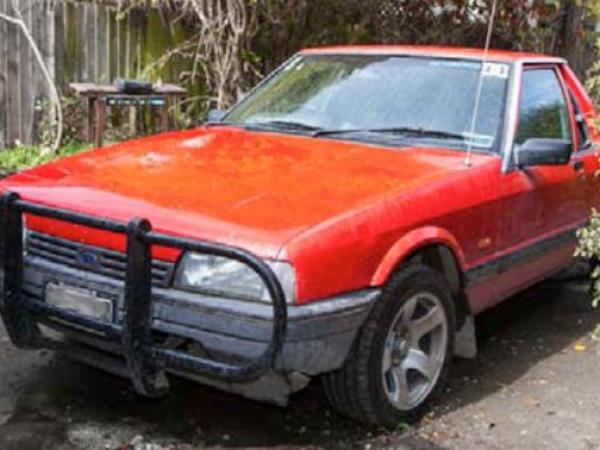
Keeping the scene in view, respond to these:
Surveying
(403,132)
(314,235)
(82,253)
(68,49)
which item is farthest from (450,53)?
(68,49)

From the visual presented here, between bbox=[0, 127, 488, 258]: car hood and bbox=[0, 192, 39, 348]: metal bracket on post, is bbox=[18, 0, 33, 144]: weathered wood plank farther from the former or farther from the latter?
bbox=[0, 192, 39, 348]: metal bracket on post

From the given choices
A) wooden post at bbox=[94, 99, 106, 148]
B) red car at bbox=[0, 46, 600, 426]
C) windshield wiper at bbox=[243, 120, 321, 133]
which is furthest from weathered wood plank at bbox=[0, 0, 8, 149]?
windshield wiper at bbox=[243, 120, 321, 133]

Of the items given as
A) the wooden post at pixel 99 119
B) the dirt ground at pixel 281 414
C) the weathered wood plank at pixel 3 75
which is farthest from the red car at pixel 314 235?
the weathered wood plank at pixel 3 75

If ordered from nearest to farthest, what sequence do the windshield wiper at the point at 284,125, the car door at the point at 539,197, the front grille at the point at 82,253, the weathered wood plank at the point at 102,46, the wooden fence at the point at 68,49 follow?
the front grille at the point at 82,253, the car door at the point at 539,197, the windshield wiper at the point at 284,125, the wooden fence at the point at 68,49, the weathered wood plank at the point at 102,46

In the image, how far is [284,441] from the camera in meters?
4.04

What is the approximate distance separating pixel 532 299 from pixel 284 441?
293 centimetres

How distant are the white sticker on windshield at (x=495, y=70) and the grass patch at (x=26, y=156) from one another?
16.8 feet

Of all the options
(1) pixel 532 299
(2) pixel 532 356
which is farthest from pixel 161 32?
(2) pixel 532 356

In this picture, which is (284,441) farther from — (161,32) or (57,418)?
(161,32)

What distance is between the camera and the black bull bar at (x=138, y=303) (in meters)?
3.46

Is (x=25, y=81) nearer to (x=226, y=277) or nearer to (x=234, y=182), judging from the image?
(x=234, y=182)

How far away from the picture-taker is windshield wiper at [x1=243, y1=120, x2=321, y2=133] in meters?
5.09

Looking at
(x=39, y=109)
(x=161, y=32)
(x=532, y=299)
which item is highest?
(x=161, y=32)

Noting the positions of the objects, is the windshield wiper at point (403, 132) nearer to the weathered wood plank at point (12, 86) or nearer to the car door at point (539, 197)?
the car door at point (539, 197)
